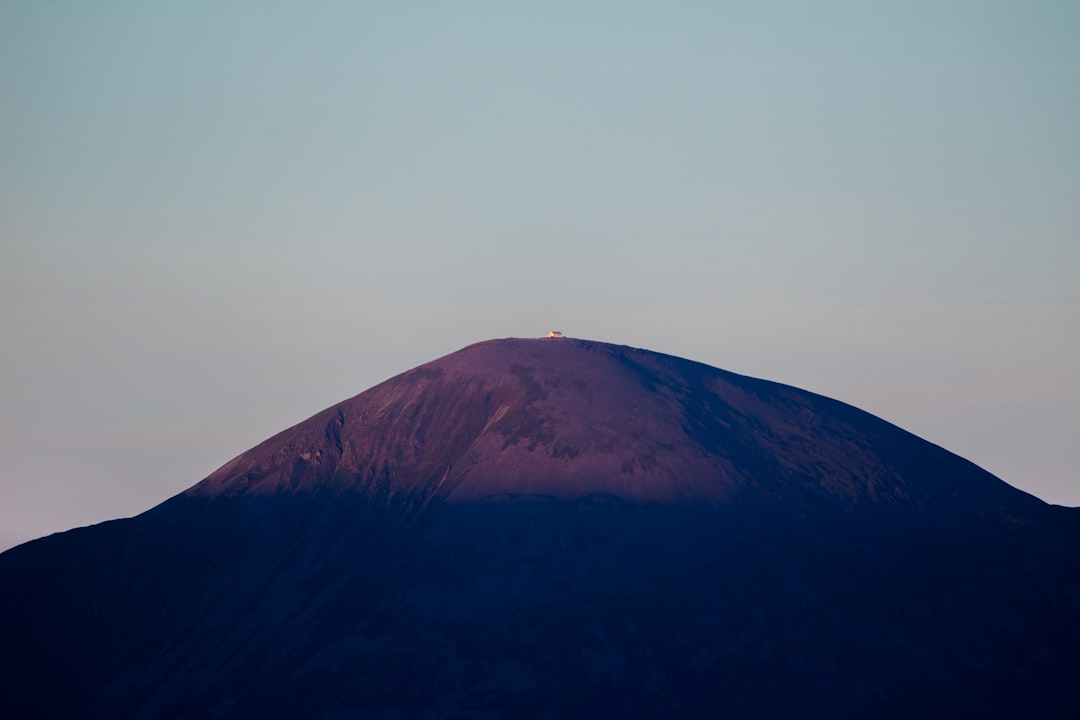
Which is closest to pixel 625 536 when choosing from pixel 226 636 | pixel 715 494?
pixel 715 494

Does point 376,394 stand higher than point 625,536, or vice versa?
point 376,394

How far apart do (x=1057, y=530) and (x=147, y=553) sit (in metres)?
88.6

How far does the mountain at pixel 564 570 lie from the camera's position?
149250 mm

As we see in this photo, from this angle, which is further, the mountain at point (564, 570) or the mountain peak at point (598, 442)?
the mountain peak at point (598, 442)

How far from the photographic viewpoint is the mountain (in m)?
149

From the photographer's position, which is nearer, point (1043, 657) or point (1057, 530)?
point (1043, 657)

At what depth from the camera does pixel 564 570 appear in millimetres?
160250

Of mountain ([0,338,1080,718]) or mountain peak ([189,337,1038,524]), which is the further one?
mountain peak ([189,337,1038,524])

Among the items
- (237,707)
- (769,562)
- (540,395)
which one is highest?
(540,395)

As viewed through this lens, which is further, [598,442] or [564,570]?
[598,442]

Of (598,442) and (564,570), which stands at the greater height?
(598,442)

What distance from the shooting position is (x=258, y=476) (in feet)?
602

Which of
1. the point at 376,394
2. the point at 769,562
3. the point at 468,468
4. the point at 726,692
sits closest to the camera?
the point at 726,692

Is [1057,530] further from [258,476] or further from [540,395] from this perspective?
[258,476]
